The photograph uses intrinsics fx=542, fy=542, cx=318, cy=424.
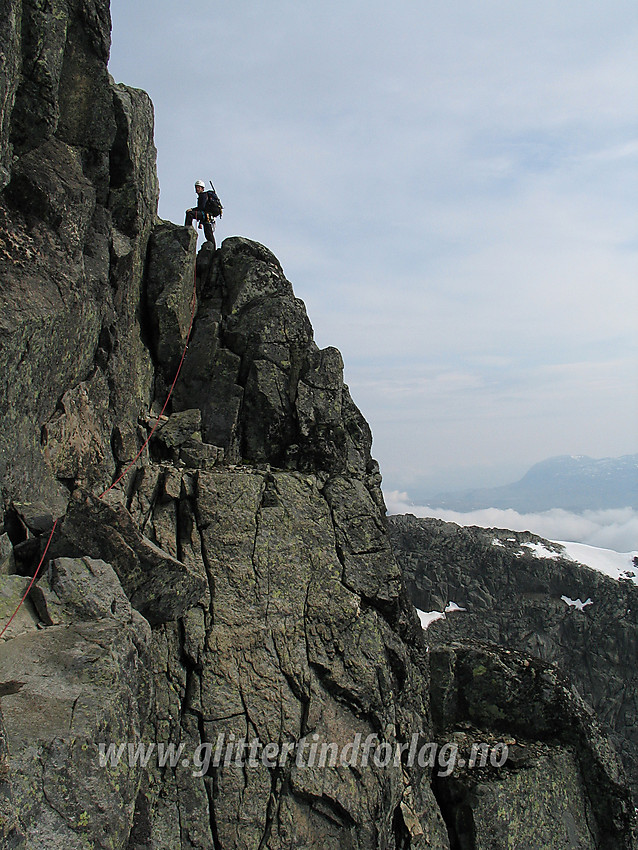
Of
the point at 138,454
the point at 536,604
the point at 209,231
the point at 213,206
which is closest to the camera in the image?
the point at 138,454

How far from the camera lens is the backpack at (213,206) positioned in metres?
28.9

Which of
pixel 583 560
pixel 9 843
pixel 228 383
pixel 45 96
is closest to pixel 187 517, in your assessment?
pixel 228 383

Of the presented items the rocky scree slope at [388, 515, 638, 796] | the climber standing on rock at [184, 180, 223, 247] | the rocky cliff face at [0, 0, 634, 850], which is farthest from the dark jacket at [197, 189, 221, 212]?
the rocky scree slope at [388, 515, 638, 796]

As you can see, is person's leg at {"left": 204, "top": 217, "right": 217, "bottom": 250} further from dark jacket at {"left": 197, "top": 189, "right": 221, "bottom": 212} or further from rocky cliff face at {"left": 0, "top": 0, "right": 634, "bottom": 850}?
rocky cliff face at {"left": 0, "top": 0, "right": 634, "bottom": 850}

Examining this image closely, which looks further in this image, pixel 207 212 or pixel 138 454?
pixel 207 212

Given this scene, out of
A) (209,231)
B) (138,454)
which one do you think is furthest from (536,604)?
(138,454)

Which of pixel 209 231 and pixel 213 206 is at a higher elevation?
pixel 213 206

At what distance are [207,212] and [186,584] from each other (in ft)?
68.3

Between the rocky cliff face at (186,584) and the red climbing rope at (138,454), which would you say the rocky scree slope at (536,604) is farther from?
the red climbing rope at (138,454)

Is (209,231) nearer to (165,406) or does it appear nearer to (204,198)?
(204,198)

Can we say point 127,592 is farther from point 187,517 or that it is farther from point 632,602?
point 632,602

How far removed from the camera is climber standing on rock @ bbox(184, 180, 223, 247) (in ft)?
93.1

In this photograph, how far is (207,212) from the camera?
28.8 metres

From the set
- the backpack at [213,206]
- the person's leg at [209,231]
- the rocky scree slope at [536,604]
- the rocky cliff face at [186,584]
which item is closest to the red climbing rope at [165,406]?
the rocky cliff face at [186,584]
